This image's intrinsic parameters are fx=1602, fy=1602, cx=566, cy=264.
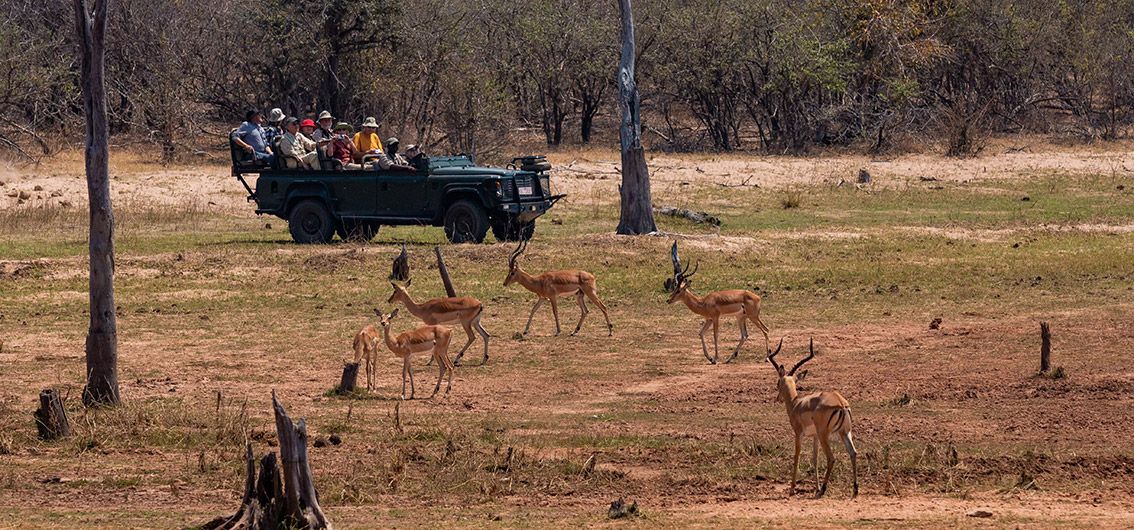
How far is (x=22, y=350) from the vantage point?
16.1 meters

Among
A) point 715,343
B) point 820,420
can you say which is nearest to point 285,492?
point 820,420

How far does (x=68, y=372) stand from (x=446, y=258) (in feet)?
25.1

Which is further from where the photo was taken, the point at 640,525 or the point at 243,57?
the point at 243,57

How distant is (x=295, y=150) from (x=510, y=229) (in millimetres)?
3382

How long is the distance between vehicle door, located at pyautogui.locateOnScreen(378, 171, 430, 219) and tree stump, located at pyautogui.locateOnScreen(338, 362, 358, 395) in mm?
9906

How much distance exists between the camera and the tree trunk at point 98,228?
12.5 meters

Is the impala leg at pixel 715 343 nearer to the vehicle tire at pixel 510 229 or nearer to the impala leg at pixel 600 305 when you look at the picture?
the impala leg at pixel 600 305

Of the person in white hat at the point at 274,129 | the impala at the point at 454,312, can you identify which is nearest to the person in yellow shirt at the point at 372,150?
the person in white hat at the point at 274,129

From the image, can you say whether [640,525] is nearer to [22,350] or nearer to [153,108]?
[22,350]

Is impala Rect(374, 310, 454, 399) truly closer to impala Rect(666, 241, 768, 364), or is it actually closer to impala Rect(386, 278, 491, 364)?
impala Rect(386, 278, 491, 364)

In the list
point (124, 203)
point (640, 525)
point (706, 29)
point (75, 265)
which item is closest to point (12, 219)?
point (124, 203)

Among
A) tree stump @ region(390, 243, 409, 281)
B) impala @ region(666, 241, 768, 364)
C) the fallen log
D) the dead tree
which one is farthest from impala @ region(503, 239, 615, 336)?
the fallen log

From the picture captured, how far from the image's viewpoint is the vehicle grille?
23188mm

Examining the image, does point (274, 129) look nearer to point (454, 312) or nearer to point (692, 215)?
point (692, 215)
